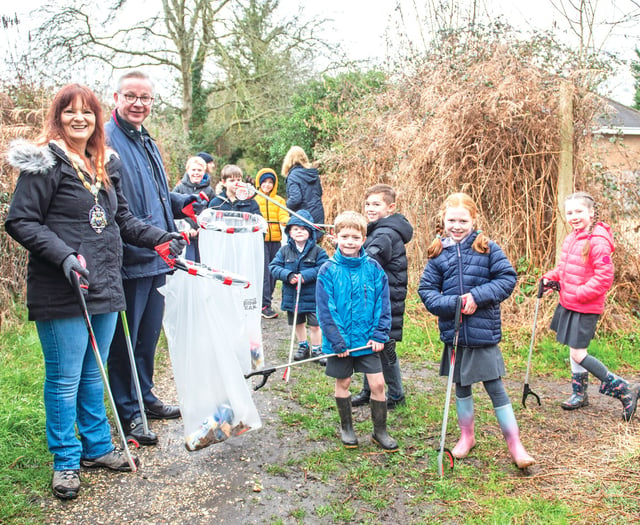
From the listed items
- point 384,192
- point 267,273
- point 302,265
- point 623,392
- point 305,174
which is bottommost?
point 623,392

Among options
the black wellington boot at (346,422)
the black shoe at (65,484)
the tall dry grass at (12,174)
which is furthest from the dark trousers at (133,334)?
the tall dry grass at (12,174)

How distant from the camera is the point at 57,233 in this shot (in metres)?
2.69

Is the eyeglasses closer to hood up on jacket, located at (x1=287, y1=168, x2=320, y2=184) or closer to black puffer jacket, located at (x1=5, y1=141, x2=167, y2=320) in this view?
black puffer jacket, located at (x1=5, y1=141, x2=167, y2=320)

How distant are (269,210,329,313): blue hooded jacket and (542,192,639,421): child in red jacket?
2.00 m

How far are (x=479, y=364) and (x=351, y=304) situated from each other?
Result: 0.82 m

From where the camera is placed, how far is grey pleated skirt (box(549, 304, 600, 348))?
388 centimetres

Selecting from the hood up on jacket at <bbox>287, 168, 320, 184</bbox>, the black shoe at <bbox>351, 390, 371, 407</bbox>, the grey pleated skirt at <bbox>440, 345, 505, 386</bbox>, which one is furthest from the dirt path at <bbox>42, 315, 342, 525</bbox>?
the hood up on jacket at <bbox>287, 168, 320, 184</bbox>

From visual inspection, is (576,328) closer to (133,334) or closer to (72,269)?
(133,334)

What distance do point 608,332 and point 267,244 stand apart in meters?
3.82

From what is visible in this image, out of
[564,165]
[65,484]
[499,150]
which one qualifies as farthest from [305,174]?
[65,484]

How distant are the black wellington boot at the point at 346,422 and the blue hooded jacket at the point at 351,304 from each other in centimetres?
33

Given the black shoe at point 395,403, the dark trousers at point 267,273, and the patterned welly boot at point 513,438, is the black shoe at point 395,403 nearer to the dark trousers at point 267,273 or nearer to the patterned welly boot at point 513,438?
the patterned welly boot at point 513,438

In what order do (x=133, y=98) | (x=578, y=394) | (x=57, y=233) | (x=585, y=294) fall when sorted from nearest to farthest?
(x=57, y=233) < (x=133, y=98) < (x=585, y=294) < (x=578, y=394)

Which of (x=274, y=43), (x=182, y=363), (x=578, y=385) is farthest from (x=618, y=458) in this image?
(x=274, y=43)
